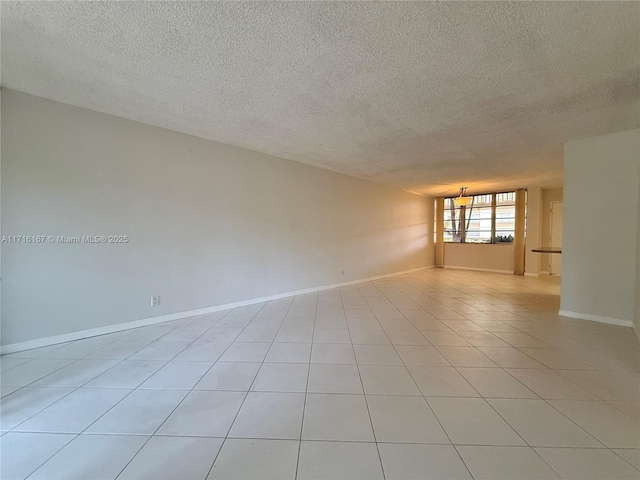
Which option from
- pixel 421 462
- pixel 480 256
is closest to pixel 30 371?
pixel 421 462

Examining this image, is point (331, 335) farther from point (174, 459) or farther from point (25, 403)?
point (25, 403)

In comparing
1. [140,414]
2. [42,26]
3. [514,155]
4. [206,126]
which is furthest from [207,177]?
[514,155]

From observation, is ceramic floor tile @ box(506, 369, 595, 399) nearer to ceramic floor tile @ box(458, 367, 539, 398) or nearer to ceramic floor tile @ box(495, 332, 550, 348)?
ceramic floor tile @ box(458, 367, 539, 398)

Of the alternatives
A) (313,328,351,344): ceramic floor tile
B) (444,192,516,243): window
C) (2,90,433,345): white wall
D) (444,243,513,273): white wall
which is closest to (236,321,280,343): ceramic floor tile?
(313,328,351,344): ceramic floor tile

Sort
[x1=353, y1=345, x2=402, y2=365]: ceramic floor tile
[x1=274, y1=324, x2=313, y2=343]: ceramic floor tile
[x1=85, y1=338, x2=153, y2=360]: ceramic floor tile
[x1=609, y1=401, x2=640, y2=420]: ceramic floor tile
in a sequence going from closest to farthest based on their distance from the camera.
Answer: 1. [x1=609, y1=401, x2=640, y2=420]: ceramic floor tile
2. [x1=353, y1=345, x2=402, y2=365]: ceramic floor tile
3. [x1=85, y1=338, x2=153, y2=360]: ceramic floor tile
4. [x1=274, y1=324, x2=313, y2=343]: ceramic floor tile

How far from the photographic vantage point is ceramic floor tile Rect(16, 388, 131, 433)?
1.58m

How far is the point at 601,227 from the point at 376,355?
3.73 metres

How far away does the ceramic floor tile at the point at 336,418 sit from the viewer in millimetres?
1526

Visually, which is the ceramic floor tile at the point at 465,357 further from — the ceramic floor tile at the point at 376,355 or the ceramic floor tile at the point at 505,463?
the ceramic floor tile at the point at 505,463

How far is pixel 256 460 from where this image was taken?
4.46ft

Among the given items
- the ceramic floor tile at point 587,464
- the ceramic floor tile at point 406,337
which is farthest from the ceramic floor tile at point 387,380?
the ceramic floor tile at point 587,464

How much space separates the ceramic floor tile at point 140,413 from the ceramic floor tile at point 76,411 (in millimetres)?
72

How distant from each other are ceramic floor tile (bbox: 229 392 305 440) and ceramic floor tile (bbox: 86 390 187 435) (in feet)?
1.67

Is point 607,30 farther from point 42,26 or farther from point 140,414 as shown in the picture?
point 140,414
